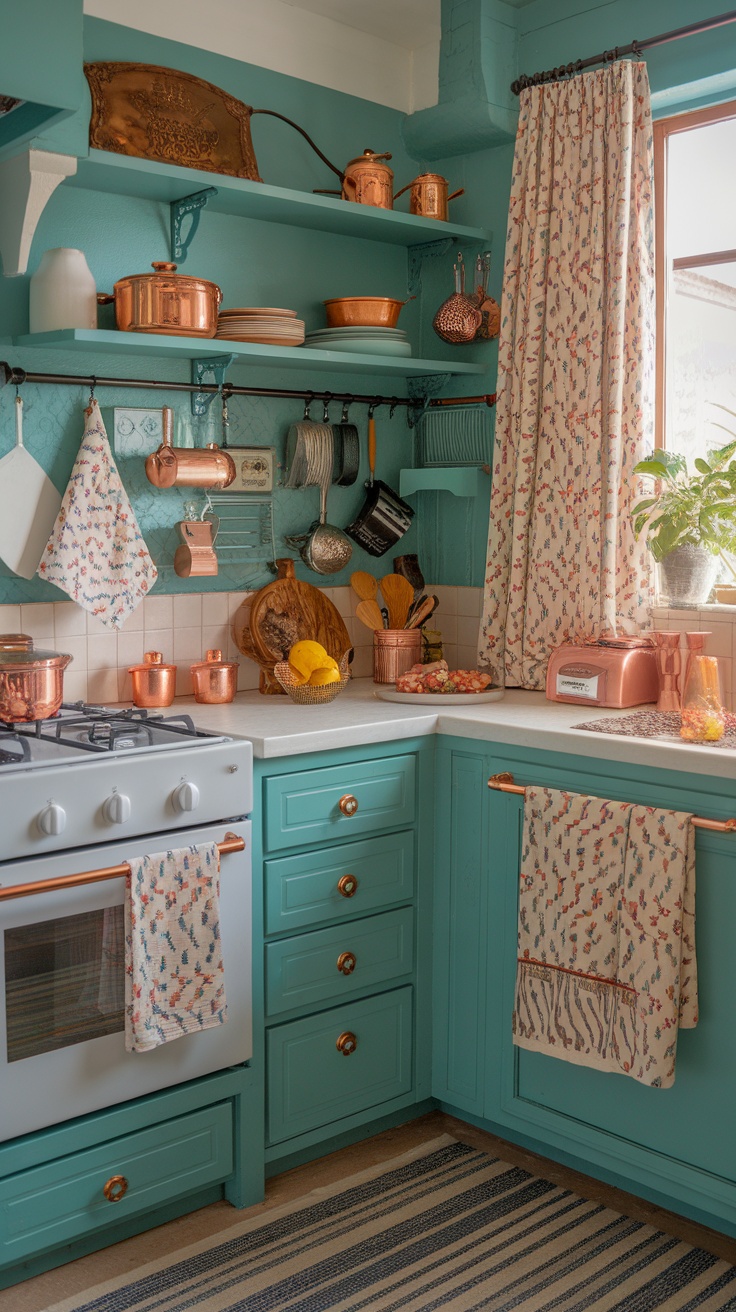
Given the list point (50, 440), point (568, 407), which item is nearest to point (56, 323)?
point (50, 440)

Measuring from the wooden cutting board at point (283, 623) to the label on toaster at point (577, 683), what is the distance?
637 mm

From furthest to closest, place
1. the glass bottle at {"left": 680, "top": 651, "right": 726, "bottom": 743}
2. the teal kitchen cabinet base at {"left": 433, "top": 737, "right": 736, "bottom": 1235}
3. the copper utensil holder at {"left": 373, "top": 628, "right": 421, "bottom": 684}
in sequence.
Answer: the copper utensil holder at {"left": 373, "top": 628, "right": 421, "bottom": 684}
the glass bottle at {"left": 680, "top": 651, "right": 726, "bottom": 743}
the teal kitchen cabinet base at {"left": 433, "top": 737, "right": 736, "bottom": 1235}

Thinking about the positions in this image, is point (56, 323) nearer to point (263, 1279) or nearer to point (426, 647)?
point (426, 647)

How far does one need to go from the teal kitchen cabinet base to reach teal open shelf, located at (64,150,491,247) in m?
1.34

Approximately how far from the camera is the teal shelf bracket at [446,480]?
3.28 meters

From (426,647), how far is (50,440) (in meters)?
1.16

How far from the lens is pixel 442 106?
319cm

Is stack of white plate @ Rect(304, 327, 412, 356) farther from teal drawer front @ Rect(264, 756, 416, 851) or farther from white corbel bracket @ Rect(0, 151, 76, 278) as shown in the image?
teal drawer front @ Rect(264, 756, 416, 851)

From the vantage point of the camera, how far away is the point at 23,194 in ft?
7.64

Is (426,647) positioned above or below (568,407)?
below

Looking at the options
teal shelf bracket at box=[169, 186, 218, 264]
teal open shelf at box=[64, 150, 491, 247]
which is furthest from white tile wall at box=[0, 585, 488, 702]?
teal open shelf at box=[64, 150, 491, 247]

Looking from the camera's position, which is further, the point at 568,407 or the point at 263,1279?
the point at 568,407

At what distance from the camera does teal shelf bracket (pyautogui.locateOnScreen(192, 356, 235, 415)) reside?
111 inches

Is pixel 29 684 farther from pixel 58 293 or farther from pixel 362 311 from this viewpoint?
pixel 362 311
